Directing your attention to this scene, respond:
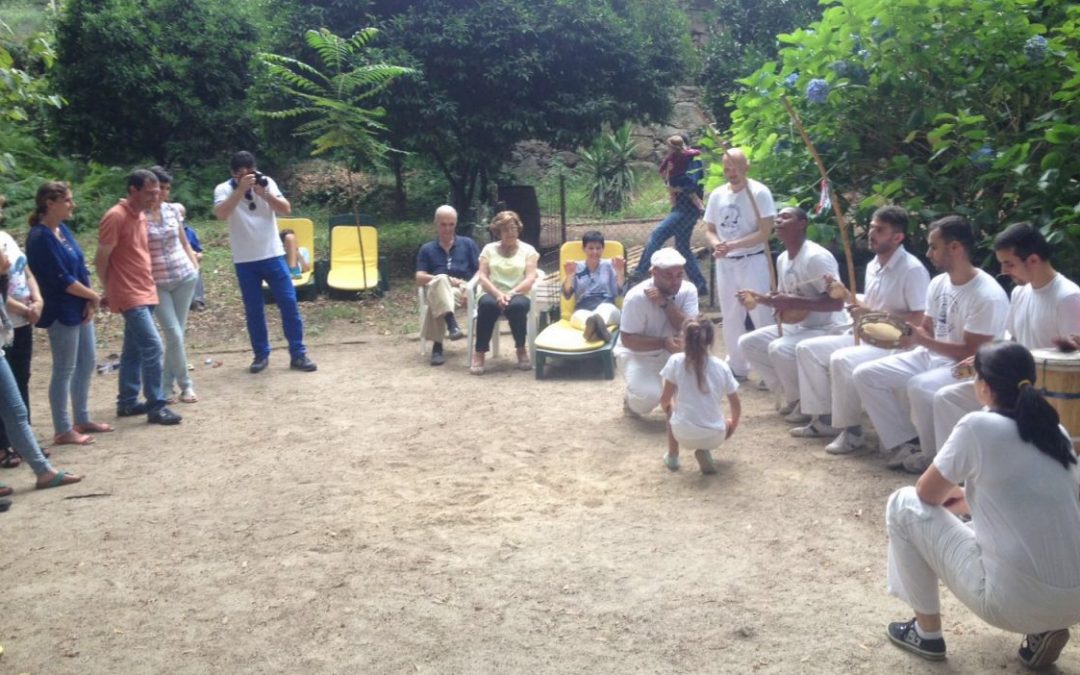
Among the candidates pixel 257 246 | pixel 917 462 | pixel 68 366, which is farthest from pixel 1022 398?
pixel 257 246

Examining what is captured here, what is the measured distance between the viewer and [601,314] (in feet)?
27.9

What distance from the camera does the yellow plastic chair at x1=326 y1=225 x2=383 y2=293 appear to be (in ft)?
38.7

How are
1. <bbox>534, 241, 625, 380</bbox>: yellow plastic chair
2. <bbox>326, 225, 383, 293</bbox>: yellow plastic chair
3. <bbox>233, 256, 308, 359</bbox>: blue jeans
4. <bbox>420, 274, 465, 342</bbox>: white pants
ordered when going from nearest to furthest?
<bbox>534, 241, 625, 380</bbox>: yellow plastic chair
<bbox>233, 256, 308, 359</bbox>: blue jeans
<bbox>420, 274, 465, 342</bbox>: white pants
<bbox>326, 225, 383, 293</bbox>: yellow plastic chair

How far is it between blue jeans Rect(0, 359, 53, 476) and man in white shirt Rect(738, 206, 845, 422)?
4.44 metres

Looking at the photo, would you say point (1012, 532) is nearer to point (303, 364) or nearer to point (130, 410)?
point (130, 410)

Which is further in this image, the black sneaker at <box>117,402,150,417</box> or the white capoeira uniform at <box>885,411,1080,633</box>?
the black sneaker at <box>117,402,150,417</box>

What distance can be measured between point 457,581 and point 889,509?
1.89 metres

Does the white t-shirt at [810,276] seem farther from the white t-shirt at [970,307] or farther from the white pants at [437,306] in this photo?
the white pants at [437,306]

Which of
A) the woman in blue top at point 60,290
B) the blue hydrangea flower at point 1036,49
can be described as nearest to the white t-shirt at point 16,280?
the woman in blue top at point 60,290

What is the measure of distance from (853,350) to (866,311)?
243mm

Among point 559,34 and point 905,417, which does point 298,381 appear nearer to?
point 905,417

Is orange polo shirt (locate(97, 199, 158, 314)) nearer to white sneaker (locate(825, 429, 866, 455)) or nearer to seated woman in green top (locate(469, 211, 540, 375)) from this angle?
seated woman in green top (locate(469, 211, 540, 375))

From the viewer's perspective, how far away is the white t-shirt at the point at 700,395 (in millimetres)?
5898

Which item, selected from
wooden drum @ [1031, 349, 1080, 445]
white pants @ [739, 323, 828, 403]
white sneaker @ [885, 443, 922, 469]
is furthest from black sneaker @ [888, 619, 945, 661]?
white pants @ [739, 323, 828, 403]
